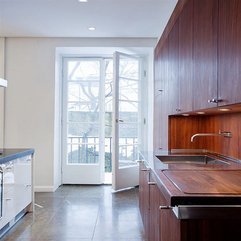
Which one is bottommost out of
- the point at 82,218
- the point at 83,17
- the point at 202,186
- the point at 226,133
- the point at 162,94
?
the point at 82,218

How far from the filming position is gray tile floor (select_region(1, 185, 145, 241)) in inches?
126

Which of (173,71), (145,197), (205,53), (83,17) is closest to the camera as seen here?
(205,53)

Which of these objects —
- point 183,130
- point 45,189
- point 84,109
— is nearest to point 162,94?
point 183,130

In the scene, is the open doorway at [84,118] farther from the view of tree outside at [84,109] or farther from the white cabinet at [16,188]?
the white cabinet at [16,188]

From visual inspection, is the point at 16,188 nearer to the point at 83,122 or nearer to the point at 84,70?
the point at 83,122

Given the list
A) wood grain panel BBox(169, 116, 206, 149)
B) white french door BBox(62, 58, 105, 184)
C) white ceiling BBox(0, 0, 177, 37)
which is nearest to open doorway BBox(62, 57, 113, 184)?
Result: white french door BBox(62, 58, 105, 184)

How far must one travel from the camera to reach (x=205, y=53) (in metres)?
2.02

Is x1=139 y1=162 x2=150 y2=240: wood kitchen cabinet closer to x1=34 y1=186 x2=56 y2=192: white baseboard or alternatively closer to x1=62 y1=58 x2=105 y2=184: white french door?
x1=34 y1=186 x2=56 y2=192: white baseboard

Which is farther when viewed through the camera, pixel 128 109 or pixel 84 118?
pixel 84 118

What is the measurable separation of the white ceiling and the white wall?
18 centimetres

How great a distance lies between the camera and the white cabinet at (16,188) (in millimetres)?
3145

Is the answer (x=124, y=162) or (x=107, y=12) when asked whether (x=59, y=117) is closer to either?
(x=124, y=162)

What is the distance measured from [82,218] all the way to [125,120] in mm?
2123

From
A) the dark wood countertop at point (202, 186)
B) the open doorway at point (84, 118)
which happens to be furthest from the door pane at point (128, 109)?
the dark wood countertop at point (202, 186)
